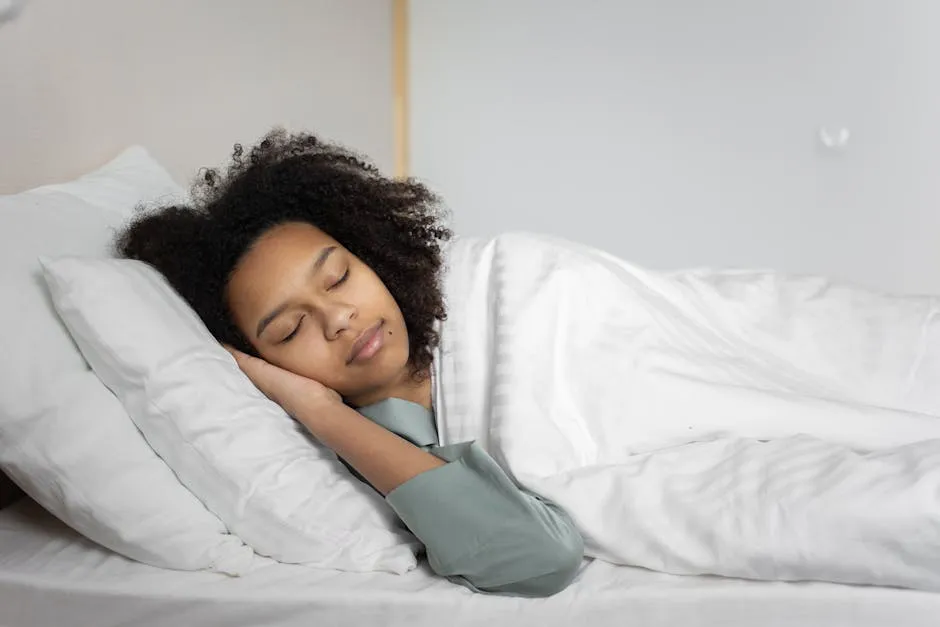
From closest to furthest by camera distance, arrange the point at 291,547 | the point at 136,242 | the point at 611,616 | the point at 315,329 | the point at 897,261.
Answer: the point at 611,616
the point at 291,547
the point at 315,329
the point at 136,242
the point at 897,261

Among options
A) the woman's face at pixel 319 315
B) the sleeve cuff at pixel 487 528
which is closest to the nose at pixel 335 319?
the woman's face at pixel 319 315

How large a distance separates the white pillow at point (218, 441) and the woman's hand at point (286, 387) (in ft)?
0.15

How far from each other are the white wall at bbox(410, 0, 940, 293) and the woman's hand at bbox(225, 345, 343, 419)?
1.56 m

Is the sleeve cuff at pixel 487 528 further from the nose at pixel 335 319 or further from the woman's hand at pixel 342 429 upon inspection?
the nose at pixel 335 319

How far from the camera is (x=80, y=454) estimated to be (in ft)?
3.32

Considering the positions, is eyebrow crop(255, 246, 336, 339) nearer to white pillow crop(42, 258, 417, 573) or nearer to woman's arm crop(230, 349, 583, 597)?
white pillow crop(42, 258, 417, 573)

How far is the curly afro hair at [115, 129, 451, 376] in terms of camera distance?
1248 mm

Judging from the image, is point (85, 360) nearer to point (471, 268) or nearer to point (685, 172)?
point (471, 268)

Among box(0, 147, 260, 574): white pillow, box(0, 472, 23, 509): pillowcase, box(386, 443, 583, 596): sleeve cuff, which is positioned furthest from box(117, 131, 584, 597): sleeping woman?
box(0, 472, 23, 509): pillowcase

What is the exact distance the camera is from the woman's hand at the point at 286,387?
1.13 meters

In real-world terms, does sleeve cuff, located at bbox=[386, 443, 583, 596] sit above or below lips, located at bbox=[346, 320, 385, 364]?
below

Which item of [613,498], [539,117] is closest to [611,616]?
[613,498]

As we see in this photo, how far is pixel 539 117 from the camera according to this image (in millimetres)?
2615

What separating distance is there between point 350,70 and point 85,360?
1.49m
